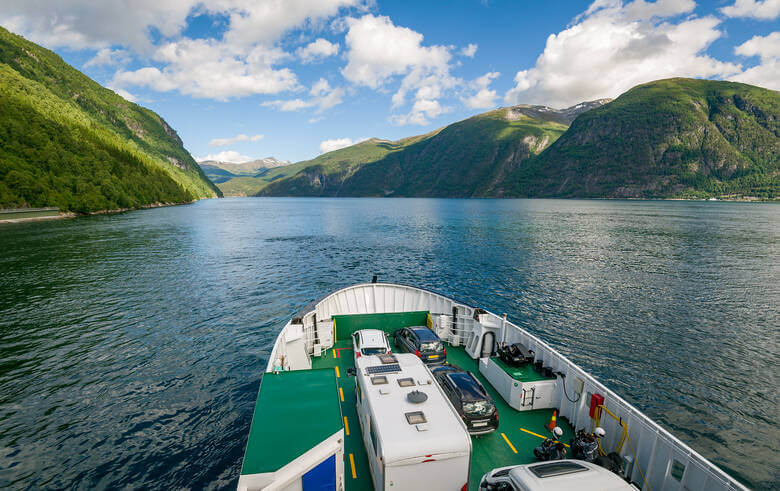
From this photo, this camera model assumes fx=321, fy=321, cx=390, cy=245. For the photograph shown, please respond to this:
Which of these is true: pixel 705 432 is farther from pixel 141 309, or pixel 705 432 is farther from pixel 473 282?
pixel 141 309

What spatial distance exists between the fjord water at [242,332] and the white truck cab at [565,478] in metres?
13.4

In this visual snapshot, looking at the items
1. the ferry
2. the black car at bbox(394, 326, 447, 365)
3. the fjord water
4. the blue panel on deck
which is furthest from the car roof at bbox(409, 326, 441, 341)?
the fjord water

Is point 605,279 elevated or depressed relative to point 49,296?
elevated

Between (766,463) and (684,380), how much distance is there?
7.76 metres

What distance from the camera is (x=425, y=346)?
15875 mm

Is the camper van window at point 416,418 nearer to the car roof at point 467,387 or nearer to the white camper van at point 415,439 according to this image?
the white camper van at point 415,439

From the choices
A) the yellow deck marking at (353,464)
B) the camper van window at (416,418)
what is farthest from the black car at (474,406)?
the yellow deck marking at (353,464)

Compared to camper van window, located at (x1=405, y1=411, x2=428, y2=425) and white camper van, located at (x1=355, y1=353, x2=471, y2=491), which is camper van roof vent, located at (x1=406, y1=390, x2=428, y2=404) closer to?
white camper van, located at (x1=355, y1=353, x2=471, y2=491)

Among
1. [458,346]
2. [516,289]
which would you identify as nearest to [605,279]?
[516,289]

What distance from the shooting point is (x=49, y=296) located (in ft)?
118

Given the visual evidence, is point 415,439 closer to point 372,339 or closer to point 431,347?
point 431,347

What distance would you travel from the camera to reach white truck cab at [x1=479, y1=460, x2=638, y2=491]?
6730 mm

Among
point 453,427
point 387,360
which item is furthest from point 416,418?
point 387,360

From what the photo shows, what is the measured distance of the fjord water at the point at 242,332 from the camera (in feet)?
53.1
